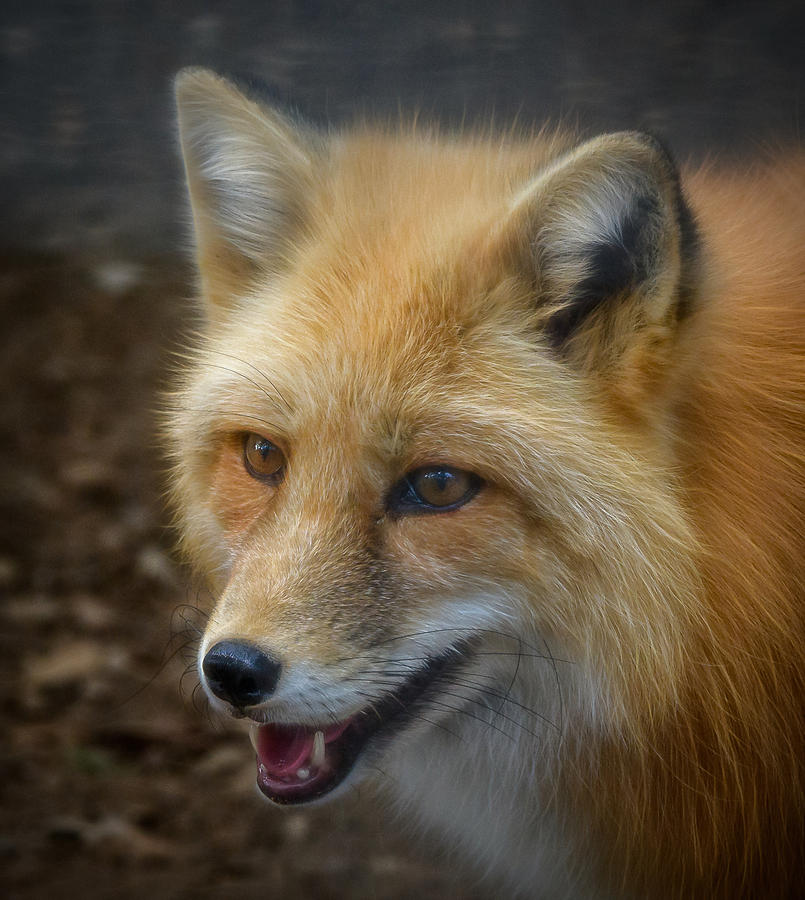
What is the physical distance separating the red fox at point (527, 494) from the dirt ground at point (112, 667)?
0.75 meters

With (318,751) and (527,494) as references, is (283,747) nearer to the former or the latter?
(318,751)

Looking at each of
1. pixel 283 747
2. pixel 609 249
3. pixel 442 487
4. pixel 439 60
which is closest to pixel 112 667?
pixel 283 747

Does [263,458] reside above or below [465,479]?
below

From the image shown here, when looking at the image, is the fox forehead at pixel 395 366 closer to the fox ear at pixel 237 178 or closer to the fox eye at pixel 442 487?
the fox eye at pixel 442 487

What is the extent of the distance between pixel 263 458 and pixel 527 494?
536mm

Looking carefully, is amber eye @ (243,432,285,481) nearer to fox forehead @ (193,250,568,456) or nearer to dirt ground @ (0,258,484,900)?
fox forehead @ (193,250,568,456)

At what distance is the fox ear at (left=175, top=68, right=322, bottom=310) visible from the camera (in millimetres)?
1855

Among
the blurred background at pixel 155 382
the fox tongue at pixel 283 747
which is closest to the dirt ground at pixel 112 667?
the blurred background at pixel 155 382

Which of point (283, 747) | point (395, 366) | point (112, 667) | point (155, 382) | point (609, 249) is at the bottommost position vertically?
point (112, 667)

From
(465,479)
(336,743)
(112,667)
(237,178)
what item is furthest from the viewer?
(112,667)

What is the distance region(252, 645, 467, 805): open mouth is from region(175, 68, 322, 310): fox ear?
3.07ft

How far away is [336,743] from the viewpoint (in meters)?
1.65

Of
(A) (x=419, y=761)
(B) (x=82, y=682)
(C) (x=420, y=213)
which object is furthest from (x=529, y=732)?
(B) (x=82, y=682)

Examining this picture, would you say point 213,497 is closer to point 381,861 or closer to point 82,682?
point 381,861
